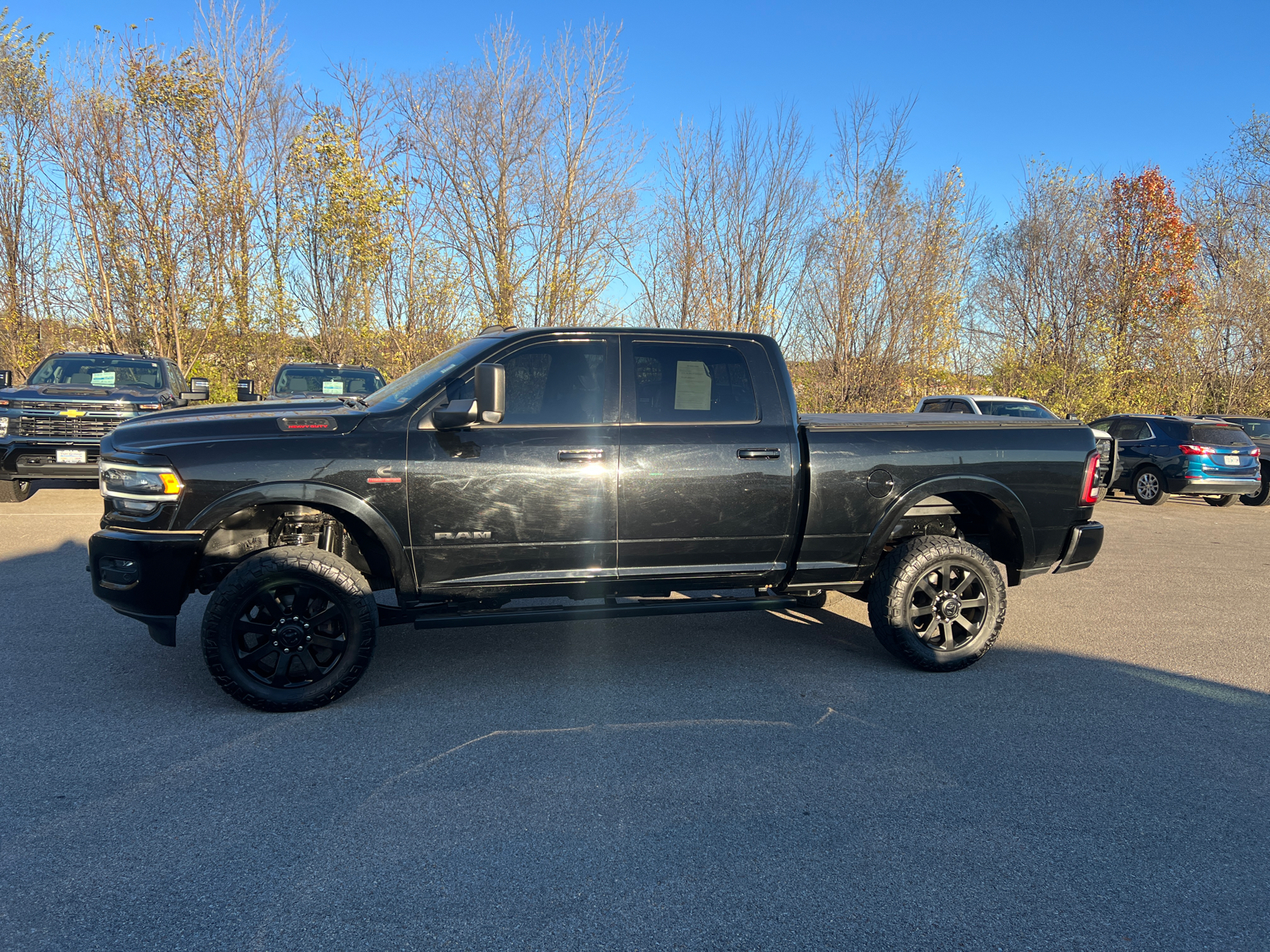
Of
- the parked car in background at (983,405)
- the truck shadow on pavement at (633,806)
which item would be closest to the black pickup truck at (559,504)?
the truck shadow on pavement at (633,806)

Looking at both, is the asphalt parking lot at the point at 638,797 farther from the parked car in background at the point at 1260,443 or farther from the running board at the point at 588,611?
the parked car in background at the point at 1260,443

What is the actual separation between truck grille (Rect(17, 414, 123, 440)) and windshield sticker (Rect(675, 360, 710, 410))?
8766 millimetres

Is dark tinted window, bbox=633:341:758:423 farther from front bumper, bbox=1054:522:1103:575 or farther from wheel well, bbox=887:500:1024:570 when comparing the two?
front bumper, bbox=1054:522:1103:575

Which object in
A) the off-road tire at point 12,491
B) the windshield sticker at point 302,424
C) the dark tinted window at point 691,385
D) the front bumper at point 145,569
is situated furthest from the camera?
the off-road tire at point 12,491

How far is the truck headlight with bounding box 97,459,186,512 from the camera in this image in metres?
4.04

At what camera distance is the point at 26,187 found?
69.7 ft

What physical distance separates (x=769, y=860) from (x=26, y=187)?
1030 inches

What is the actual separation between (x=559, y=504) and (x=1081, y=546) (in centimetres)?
339

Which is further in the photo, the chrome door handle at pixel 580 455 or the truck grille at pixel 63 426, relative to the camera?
the truck grille at pixel 63 426

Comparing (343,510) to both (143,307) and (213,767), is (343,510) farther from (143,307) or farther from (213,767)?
Result: (143,307)

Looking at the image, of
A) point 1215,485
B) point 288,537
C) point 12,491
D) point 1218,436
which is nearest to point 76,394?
point 12,491

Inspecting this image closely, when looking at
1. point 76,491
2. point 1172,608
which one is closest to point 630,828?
point 1172,608

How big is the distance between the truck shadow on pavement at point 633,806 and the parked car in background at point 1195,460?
10907 millimetres

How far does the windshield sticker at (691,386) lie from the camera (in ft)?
15.5
